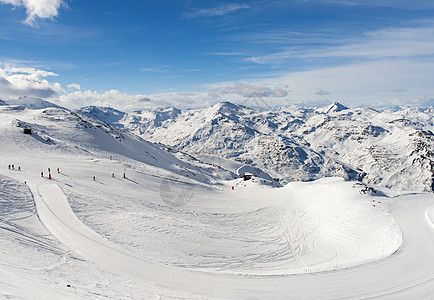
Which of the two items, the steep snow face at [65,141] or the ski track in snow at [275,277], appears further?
the steep snow face at [65,141]

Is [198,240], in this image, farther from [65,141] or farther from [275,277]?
[65,141]

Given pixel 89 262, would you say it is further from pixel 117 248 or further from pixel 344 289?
pixel 344 289

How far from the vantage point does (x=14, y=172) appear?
31047 mm

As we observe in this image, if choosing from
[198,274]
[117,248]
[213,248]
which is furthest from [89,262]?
[213,248]

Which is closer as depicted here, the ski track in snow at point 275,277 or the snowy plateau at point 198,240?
the snowy plateau at point 198,240

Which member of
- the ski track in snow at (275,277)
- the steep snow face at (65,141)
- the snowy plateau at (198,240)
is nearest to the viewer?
the snowy plateau at (198,240)

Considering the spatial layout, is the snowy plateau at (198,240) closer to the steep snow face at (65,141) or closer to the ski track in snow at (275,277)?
the ski track in snow at (275,277)

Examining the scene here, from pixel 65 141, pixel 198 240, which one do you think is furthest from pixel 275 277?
pixel 65 141

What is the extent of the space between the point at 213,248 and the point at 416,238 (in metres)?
17.8

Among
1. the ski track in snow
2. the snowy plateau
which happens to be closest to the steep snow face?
Answer: the snowy plateau

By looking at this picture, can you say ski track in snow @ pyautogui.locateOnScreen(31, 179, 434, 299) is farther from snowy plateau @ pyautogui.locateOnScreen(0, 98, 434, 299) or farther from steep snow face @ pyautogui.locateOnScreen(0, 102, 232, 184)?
steep snow face @ pyautogui.locateOnScreen(0, 102, 232, 184)

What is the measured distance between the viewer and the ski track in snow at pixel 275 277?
551 inches

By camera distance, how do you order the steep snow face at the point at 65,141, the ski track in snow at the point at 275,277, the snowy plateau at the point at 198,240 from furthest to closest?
the steep snow face at the point at 65,141 < the ski track in snow at the point at 275,277 < the snowy plateau at the point at 198,240

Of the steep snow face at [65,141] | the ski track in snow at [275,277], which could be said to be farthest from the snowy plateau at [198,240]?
the steep snow face at [65,141]
